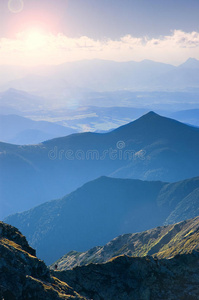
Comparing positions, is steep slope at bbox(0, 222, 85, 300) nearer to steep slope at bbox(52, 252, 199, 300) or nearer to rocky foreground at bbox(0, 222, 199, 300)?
rocky foreground at bbox(0, 222, 199, 300)

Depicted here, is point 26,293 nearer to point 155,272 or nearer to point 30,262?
point 30,262

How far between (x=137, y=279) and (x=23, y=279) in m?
27.4

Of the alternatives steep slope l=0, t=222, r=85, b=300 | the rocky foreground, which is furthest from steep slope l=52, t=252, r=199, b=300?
steep slope l=0, t=222, r=85, b=300

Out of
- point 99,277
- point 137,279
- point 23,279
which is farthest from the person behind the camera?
point 137,279

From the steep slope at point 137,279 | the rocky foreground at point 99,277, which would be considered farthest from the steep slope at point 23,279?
the steep slope at point 137,279

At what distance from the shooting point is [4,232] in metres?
63.3

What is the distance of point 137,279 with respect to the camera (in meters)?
71.9

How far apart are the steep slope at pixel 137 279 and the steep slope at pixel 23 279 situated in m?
9.67

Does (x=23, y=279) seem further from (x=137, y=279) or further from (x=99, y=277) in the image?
(x=137, y=279)

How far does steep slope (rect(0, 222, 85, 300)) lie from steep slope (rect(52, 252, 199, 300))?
31.7 ft

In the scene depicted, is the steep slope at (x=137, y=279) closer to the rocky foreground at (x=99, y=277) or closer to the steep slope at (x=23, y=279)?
the rocky foreground at (x=99, y=277)

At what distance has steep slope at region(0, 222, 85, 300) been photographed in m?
50.0

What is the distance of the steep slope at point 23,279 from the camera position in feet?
A: 164

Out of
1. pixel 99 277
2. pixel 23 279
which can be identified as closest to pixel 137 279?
pixel 99 277
